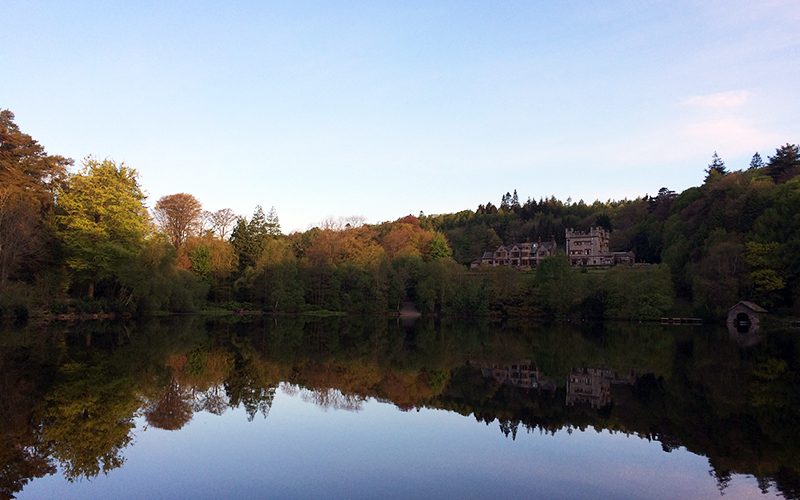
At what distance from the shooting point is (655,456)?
1037 centimetres

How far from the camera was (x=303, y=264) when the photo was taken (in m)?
62.9

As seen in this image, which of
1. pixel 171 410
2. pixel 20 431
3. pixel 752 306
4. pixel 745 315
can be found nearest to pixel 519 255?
pixel 745 315

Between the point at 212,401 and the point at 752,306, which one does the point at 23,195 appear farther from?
the point at 752,306

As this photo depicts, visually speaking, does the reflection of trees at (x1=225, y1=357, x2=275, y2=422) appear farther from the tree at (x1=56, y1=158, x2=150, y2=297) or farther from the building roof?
the building roof

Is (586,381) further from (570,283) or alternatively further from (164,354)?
(570,283)

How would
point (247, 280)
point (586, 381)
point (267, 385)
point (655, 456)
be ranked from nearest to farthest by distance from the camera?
point (655, 456), point (267, 385), point (586, 381), point (247, 280)

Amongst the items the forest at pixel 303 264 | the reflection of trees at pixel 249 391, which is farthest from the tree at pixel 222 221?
the reflection of trees at pixel 249 391

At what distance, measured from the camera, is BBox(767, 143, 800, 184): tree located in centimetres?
7206

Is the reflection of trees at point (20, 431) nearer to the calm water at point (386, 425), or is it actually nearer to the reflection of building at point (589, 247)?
the calm water at point (386, 425)

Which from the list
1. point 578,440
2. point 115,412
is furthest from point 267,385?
point 578,440

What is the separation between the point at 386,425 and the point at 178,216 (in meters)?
57.1

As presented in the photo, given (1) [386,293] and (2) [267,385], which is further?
(1) [386,293]

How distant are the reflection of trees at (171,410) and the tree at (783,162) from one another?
3075 inches

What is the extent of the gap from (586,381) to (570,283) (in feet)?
128
